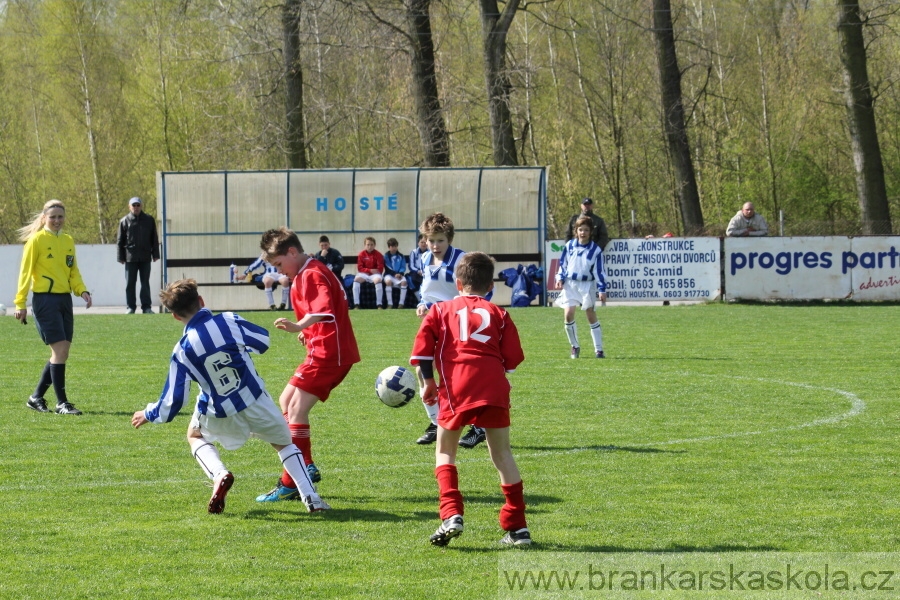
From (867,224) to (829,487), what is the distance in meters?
21.4

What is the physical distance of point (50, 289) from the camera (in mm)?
9930

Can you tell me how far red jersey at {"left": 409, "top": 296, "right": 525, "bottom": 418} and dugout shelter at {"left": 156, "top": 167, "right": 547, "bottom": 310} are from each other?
18608mm

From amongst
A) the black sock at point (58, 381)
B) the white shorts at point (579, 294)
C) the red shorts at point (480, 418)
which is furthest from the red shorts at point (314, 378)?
the white shorts at point (579, 294)

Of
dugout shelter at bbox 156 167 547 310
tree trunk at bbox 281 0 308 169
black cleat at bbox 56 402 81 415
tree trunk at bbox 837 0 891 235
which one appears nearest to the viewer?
black cleat at bbox 56 402 81 415

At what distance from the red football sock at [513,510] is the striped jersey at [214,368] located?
59.9 inches

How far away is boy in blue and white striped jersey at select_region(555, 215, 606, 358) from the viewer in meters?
13.9

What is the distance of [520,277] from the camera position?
2331 cm

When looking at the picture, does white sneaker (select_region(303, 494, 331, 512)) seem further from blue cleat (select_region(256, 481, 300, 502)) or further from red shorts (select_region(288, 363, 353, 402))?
red shorts (select_region(288, 363, 353, 402))

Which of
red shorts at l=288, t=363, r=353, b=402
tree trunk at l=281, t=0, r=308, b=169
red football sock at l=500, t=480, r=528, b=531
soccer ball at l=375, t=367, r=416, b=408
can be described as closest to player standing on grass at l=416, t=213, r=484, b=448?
soccer ball at l=375, t=367, r=416, b=408

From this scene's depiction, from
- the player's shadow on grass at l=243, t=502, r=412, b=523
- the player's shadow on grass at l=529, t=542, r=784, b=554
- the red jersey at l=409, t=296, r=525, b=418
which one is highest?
the red jersey at l=409, t=296, r=525, b=418

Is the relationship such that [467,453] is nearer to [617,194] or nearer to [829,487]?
[829,487]

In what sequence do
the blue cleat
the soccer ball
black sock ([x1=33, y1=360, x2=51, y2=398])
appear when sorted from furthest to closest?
1. black sock ([x1=33, y1=360, x2=51, y2=398])
2. the soccer ball
3. the blue cleat

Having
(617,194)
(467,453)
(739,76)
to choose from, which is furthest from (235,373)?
(739,76)

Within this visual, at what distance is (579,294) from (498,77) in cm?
1576
